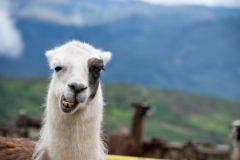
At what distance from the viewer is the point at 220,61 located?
24.3 meters

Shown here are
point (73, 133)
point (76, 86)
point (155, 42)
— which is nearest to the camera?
point (76, 86)

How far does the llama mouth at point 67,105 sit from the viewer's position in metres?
2.78

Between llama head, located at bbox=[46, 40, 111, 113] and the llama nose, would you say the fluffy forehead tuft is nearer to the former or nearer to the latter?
llama head, located at bbox=[46, 40, 111, 113]

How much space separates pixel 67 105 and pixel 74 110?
0.08m

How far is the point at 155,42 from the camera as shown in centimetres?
2591

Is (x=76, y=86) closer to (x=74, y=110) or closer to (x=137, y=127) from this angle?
(x=74, y=110)

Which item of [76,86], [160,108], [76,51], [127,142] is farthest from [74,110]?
[160,108]

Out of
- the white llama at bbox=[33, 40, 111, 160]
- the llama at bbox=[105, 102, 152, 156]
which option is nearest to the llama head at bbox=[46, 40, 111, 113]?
the white llama at bbox=[33, 40, 111, 160]

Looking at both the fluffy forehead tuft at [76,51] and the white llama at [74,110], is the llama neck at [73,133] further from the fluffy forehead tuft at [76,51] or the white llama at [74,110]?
the fluffy forehead tuft at [76,51]

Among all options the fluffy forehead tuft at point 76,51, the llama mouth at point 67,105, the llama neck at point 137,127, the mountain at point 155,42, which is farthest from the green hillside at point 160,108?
the llama mouth at point 67,105

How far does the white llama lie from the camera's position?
2.88 meters

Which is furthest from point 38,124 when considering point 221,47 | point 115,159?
point 221,47

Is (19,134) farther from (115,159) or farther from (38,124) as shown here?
(115,159)

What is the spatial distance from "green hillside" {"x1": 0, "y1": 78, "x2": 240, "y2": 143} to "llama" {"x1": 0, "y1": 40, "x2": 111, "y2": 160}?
48.1 feet
